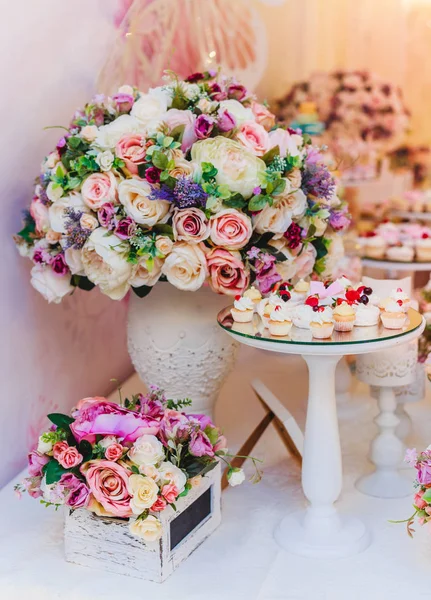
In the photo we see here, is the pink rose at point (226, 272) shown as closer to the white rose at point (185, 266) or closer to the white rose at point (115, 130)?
the white rose at point (185, 266)

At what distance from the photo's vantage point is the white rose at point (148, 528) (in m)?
1.46

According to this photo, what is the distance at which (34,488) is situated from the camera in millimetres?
1564

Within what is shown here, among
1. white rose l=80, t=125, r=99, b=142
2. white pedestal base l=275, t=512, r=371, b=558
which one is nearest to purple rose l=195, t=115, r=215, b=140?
white rose l=80, t=125, r=99, b=142

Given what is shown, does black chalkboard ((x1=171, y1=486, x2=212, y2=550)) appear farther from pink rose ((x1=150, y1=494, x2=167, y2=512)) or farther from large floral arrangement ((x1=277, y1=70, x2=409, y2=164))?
large floral arrangement ((x1=277, y1=70, x2=409, y2=164))

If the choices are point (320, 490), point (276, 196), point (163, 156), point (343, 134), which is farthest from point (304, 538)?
point (343, 134)

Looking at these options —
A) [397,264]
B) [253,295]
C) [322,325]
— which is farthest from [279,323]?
[397,264]

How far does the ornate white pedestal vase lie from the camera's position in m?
1.88

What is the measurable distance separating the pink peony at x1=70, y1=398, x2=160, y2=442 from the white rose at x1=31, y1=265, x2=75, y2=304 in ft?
1.08

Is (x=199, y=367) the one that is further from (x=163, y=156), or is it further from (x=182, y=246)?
(x=163, y=156)

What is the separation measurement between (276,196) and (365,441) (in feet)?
2.59

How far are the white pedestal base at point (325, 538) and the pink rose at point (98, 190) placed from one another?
2.46 ft

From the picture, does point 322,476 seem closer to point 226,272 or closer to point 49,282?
point 226,272

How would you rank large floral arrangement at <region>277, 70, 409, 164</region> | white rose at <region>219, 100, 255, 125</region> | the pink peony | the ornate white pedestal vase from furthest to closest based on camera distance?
1. large floral arrangement at <region>277, 70, 409, 164</region>
2. the ornate white pedestal vase
3. white rose at <region>219, 100, 255, 125</region>
4. the pink peony

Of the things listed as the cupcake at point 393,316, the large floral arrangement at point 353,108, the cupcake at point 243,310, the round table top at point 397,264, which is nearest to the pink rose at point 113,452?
the cupcake at point 243,310
